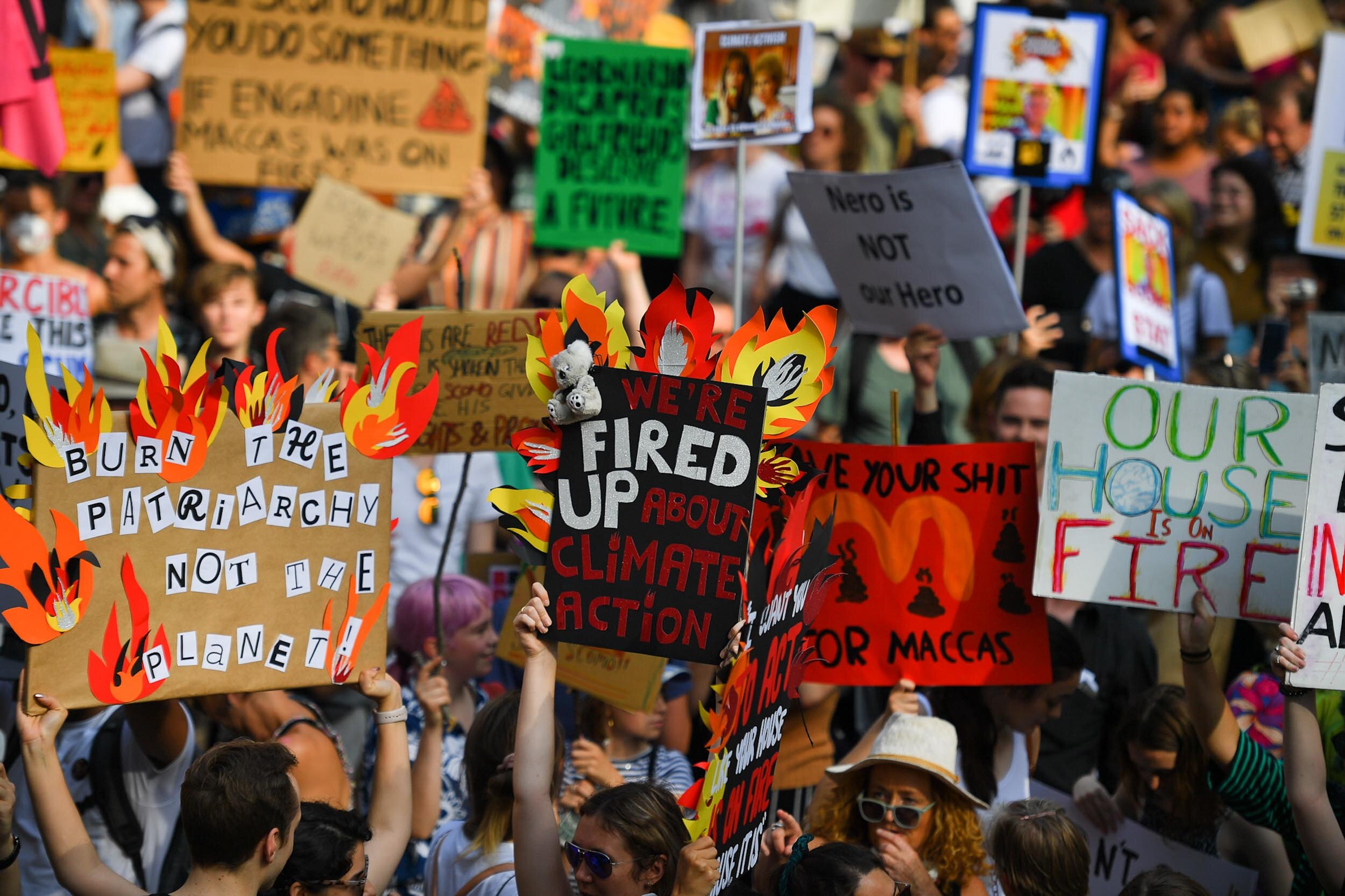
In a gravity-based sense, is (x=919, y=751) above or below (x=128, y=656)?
below

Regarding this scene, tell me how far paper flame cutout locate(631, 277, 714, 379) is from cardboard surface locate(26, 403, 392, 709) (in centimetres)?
95

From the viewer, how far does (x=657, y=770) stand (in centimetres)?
512

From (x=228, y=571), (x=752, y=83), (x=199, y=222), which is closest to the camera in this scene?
(x=228, y=571)

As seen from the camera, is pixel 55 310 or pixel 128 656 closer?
pixel 128 656

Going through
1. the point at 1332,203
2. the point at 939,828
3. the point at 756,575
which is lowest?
the point at 939,828

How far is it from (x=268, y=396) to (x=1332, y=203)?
215 inches

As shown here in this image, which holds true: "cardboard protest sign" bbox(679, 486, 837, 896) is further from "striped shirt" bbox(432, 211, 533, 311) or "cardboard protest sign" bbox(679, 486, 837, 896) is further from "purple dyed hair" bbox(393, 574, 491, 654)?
"striped shirt" bbox(432, 211, 533, 311)

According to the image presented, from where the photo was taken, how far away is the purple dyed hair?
5508mm

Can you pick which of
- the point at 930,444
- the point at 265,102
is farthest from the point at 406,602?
the point at 265,102

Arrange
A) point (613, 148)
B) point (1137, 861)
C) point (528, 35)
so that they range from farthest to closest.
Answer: point (528, 35), point (613, 148), point (1137, 861)

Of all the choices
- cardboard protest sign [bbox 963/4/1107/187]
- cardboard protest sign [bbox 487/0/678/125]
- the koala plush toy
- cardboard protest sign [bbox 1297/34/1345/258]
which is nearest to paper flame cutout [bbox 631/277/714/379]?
the koala plush toy

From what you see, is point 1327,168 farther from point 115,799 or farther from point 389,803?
point 115,799

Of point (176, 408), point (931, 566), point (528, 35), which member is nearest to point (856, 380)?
point (931, 566)

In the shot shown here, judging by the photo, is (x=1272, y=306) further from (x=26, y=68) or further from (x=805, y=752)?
(x=26, y=68)
